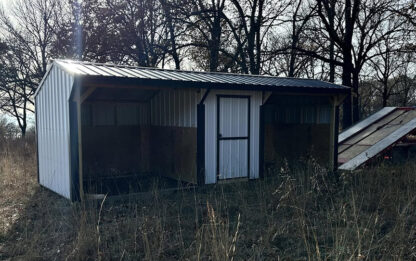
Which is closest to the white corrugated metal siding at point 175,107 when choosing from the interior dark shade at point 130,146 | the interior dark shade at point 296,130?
the interior dark shade at point 130,146

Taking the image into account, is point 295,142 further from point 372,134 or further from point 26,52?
point 26,52

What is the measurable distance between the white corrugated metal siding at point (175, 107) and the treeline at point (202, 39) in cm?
742

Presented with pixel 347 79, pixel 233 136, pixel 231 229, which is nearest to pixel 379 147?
pixel 233 136

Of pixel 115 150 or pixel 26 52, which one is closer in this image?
pixel 115 150

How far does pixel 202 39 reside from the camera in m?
17.4

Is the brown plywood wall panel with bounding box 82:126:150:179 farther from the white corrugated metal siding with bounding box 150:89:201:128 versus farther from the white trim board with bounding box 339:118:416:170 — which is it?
the white trim board with bounding box 339:118:416:170

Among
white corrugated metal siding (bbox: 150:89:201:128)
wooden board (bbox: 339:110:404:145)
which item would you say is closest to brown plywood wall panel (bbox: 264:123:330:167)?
wooden board (bbox: 339:110:404:145)

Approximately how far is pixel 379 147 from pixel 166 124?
228 inches

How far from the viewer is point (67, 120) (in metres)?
5.90

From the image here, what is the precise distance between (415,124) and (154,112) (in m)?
7.61

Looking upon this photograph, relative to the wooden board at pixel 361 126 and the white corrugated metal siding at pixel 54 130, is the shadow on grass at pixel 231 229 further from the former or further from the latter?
the wooden board at pixel 361 126

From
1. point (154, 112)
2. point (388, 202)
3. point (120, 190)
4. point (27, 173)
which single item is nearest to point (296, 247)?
point (388, 202)

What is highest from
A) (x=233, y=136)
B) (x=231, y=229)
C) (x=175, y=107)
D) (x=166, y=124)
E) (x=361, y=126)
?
(x=175, y=107)

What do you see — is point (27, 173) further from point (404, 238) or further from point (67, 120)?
point (404, 238)
